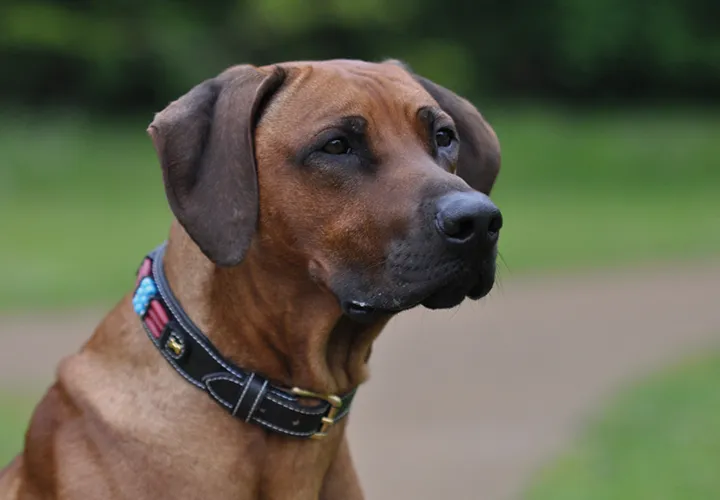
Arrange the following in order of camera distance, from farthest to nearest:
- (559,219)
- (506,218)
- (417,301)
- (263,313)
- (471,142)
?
(559,219)
(506,218)
(471,142)
(263,313)
(417,301)

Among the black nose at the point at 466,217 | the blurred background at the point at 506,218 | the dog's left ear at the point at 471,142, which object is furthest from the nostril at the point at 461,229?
the blurred background at the point at 506,218

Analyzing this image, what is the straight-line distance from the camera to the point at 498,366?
8438mm

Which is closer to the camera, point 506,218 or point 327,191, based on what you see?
point 327,191

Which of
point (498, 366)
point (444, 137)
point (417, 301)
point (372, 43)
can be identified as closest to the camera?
point (417, 301)

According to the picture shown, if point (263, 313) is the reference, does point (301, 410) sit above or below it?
below

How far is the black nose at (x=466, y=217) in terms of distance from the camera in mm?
2998

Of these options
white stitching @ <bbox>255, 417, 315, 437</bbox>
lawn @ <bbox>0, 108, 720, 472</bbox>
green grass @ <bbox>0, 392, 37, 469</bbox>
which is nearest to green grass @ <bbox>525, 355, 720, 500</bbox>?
lawn @ <bbox>0, 108, 720, 472</bbox>

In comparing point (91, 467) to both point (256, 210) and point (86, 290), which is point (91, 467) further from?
point (86, 290)

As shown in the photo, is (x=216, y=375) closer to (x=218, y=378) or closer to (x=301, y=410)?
(x=218, y=378)

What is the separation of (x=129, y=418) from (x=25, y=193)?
14.3 meters

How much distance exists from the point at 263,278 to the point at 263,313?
9 cm

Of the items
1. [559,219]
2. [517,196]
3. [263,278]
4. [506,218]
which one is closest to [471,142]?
[263,278]

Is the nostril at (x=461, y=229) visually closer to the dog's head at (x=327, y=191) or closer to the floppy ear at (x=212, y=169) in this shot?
the dog's head at (x=327, y=191)

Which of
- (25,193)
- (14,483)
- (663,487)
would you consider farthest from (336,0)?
(14,483)
